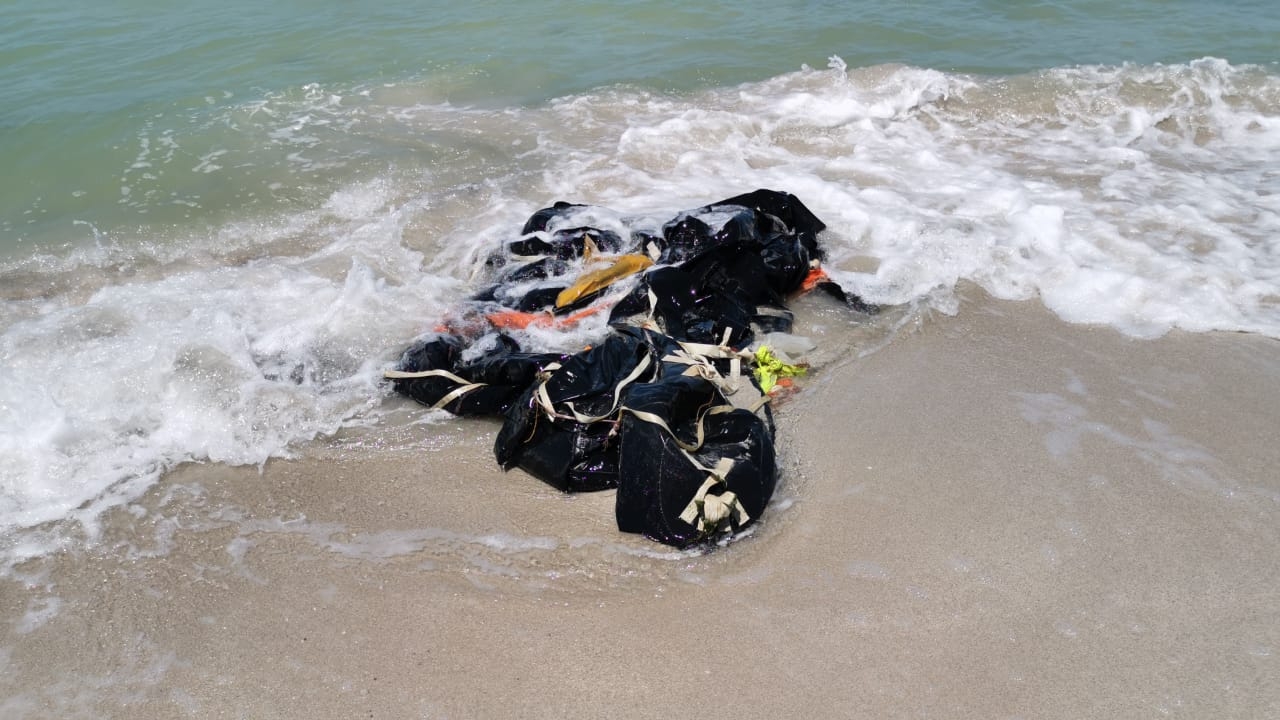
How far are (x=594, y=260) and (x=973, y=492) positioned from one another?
275cm

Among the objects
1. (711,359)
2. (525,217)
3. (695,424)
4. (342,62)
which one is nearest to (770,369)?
(711,359)

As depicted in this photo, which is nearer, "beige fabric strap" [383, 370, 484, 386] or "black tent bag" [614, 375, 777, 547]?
"black tent bag" [614, 375, 777, 547]

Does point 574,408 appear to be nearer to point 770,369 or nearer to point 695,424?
point 695,424

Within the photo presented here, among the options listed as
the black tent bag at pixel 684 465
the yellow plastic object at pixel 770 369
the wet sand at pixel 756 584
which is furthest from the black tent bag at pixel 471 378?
the yellow plastic object at pixel 770 369

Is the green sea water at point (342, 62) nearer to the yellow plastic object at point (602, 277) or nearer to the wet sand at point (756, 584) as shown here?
the yellow plastic object at point (602, 277)

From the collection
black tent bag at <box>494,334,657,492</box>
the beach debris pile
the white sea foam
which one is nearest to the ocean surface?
the white sea foam

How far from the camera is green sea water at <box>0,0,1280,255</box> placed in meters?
7.27

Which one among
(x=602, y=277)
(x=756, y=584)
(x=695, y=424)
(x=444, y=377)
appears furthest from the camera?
(x=602, y=277)

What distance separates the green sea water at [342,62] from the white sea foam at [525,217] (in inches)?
4.2

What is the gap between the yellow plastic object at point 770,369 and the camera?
13.6 ft

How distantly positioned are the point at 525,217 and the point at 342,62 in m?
5.57

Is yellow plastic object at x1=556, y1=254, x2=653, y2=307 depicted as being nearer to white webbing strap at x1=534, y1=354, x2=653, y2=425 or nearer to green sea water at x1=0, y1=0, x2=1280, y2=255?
white webbing strap at x1=534, y1=354, x2=653, y2=425

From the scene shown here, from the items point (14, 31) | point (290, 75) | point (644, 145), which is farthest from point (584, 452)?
point (14, 31)

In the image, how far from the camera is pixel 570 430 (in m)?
3.64
